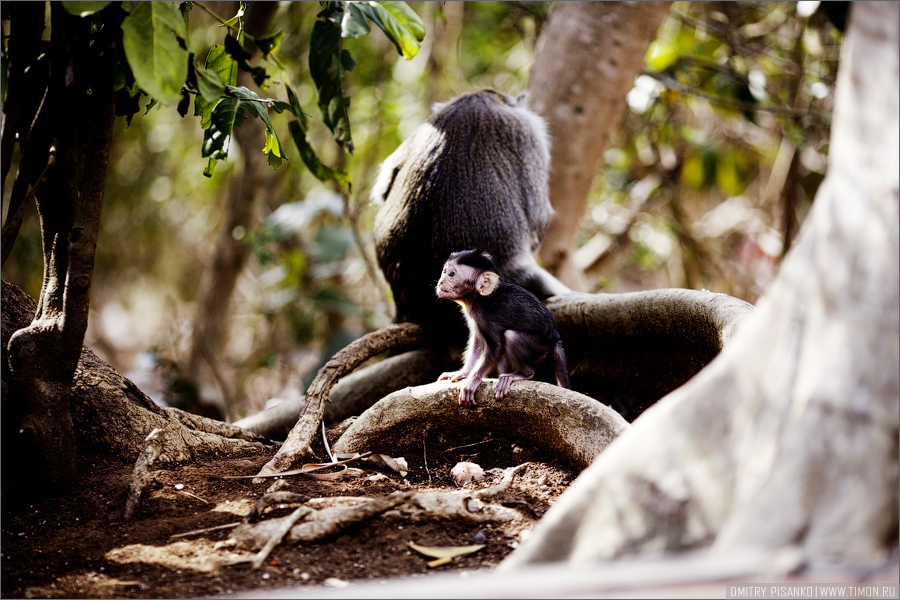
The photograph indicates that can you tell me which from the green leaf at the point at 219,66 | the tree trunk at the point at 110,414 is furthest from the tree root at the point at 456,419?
the green leaf at the point at 219,66

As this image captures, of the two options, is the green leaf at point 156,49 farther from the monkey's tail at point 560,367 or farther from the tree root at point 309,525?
the monkey's tail at point 560,367

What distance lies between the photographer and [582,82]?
4.55 metres

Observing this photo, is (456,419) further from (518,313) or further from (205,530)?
(205,530)

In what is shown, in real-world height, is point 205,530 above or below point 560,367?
below

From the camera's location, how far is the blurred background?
612 cm

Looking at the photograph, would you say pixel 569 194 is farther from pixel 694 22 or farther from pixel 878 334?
pixel 878 334

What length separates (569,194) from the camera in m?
4.78

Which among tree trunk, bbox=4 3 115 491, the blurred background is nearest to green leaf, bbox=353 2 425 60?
tree trunk, bbox=4 3 115 491

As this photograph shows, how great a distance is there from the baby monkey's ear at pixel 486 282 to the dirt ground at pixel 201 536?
31.3 inches

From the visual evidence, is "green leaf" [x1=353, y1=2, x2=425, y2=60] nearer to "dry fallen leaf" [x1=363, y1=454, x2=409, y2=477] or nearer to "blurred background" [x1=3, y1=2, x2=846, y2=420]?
"dry fallen leaf" [x1=363, y1=454, x2=409, y2=477]

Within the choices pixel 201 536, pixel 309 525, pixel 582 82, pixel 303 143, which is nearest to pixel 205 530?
pixel 201 536

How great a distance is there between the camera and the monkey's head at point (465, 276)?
315 cm

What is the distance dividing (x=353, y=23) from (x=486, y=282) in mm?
1328

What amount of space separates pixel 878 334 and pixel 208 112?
7.17 ft
